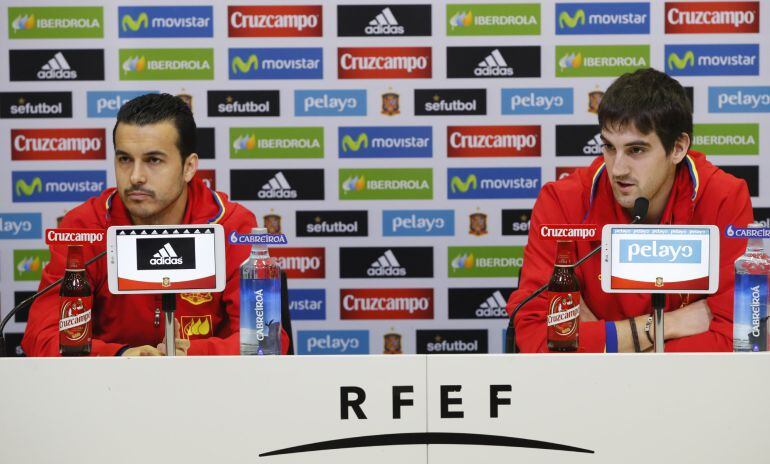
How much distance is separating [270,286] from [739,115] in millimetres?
2723

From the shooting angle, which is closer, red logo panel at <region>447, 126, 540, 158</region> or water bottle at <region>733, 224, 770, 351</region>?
water bottle at <region>733, 224, 770, 351</region>

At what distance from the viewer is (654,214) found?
2.26 meters

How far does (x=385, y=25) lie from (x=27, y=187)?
1732mm

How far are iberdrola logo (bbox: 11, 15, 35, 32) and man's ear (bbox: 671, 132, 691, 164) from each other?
111 inches

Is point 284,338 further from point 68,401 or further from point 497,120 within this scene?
point 497,120

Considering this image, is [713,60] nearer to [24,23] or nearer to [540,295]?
[540,295]

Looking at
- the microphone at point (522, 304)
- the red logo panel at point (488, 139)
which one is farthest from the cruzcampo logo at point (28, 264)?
the microphone at point (522, 304)

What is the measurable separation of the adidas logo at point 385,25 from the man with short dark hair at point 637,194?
164 cm

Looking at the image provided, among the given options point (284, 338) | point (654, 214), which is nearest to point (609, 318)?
point (654, 214)

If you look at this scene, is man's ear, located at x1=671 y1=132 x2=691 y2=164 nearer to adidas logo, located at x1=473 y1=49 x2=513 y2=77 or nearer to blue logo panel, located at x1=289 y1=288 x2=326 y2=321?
adidas logo, located at x1=473 y1=49 x2=513 y2=77

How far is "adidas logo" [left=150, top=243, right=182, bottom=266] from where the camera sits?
5.18 feet

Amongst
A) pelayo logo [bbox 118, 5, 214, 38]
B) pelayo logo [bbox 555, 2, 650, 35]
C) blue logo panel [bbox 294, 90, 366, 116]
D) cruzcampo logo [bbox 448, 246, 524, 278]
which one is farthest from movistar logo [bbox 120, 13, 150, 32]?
pelayo logo [bbox 555, 2, 650, 35]

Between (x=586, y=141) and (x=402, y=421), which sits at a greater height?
(x=586, y=141)

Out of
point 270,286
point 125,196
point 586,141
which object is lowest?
point 270,286
